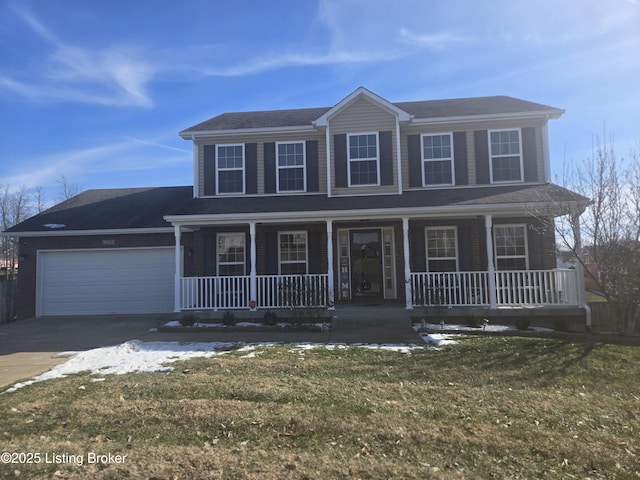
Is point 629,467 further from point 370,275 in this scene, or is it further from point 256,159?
point 256,159

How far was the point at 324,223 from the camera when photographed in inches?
504

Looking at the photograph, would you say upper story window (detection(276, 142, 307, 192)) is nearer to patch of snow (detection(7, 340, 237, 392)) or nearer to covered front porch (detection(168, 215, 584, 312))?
covered front porch (detection(168, 215, 584, 312))

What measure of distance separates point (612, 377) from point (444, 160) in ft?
26.5

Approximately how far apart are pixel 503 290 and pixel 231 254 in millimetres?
8093

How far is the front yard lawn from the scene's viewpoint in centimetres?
338

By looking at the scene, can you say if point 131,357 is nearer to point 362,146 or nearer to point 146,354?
point 146,354

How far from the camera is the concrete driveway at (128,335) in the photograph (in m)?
7.45

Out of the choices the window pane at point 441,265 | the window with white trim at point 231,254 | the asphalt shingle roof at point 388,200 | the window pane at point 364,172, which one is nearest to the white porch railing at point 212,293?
the window with white trim at point 231,254

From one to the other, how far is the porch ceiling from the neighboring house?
7 cm

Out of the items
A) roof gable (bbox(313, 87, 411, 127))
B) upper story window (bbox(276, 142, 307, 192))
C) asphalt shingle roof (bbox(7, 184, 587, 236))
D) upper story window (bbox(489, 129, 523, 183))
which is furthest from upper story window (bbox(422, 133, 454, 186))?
upper story window (bbox(276, 142, 307, 192))

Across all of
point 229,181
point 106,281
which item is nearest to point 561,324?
point 229,181

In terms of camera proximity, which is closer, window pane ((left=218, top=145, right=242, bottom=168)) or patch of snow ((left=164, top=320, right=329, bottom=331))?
patch of snow ((left=164, top=320, right=329, bottom=331))

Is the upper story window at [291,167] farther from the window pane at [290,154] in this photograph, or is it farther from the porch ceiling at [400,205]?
the porch ceiling at [400,205]

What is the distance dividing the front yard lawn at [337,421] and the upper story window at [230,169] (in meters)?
7.59
